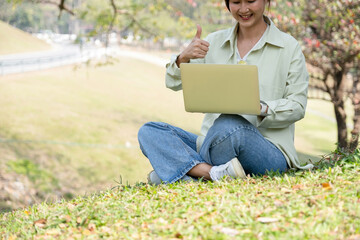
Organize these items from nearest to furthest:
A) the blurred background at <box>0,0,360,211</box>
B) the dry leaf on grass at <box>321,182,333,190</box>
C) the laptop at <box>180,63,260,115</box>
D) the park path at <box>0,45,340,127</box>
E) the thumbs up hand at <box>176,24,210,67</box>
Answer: the dry leaf on grass at <box>321,182,333,190</box> → the laptop at <box>180,63,260,115</box> → the thumbs up hand at <box>176,24,210,67</box> → the blurred background at <box>0,0,360,211</box> → the park path at <box>0,45,340,127</box>

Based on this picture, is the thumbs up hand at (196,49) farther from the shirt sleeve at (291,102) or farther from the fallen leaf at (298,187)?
the fallen leaf at (298,187)

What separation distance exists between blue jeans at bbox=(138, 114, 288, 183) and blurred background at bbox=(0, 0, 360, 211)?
54 cm

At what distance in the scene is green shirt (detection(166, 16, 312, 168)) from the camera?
3.02 m

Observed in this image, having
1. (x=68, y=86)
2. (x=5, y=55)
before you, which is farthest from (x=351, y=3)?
(x=5, y=55)

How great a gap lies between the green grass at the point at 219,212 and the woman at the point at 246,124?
124mm

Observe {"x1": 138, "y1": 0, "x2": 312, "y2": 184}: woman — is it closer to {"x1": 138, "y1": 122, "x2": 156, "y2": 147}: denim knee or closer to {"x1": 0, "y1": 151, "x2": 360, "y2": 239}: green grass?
{"x1": 138, "y1": 122, "x2": 156, "y2": 147}: denim knee

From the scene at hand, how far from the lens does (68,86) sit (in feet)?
71.1

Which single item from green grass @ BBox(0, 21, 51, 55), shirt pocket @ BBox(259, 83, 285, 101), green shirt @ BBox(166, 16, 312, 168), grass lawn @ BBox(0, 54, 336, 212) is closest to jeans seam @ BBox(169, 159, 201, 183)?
green shirt @ BBox(166, 16, 312, 168)

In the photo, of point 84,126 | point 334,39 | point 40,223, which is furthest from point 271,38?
point 84,126

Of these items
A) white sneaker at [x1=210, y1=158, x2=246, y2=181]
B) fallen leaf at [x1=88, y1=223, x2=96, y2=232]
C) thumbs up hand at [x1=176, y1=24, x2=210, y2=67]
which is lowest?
fallen leaf at [x1=88, y1=223, x2=96, y2=232]

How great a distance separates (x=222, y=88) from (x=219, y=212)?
2.54 ft

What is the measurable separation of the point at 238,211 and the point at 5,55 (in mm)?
24833

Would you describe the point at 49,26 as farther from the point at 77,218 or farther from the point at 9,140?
the point at 77,218

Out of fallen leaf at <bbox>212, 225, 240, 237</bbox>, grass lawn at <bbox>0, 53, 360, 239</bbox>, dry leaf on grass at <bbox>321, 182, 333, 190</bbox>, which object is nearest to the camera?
fallen leaf at <bbox>212, 225, 240, 237</bbox>
